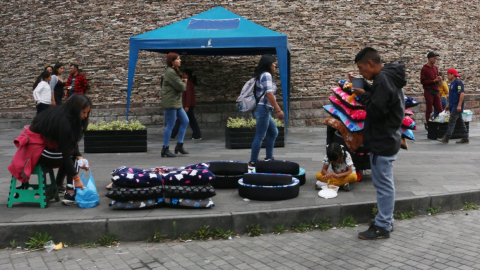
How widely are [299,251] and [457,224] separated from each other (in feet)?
6.92

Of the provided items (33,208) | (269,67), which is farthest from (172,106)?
(33,208)

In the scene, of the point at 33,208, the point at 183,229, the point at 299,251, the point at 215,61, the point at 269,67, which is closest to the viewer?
the point at 299,251

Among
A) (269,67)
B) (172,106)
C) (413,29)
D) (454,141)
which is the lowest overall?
(454,141)

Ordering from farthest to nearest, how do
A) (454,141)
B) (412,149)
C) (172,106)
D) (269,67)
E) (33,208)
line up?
(454,141)
(412,149)
(172,106)
(269,67)
(33,208)

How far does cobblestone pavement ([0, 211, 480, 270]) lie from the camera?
4.37 meters

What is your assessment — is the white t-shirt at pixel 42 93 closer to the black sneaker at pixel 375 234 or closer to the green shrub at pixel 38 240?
the green shrub at pixel 38 240

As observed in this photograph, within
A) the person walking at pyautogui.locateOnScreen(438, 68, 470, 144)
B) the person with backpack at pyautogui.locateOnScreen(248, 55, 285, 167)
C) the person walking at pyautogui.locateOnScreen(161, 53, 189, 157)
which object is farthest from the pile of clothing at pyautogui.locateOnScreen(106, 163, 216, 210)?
the person walking at pyautogui.locateOnScreen(438, 68, 470, 144)

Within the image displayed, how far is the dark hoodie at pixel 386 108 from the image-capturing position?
4.83 metres

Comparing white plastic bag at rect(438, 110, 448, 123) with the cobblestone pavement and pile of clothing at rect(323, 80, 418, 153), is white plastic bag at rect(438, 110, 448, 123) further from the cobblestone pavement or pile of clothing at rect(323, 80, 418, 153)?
the cobblestone pavement

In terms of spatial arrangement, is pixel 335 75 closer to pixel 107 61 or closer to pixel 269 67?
pixel 107 61

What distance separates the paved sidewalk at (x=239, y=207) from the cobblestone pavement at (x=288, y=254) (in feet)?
0.65

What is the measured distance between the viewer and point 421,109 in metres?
16.9

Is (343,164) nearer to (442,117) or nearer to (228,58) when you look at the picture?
(442,117)

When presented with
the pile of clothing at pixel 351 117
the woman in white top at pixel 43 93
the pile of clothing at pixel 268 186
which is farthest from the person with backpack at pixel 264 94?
the woman in white top at pixel 43 93
